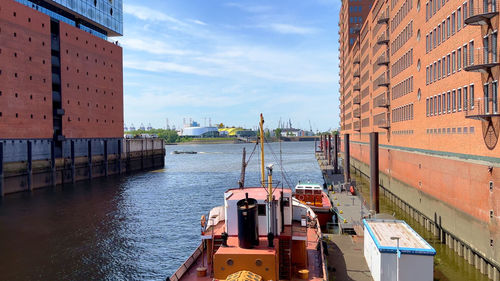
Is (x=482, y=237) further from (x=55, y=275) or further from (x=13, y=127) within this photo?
(x=13, y=127)

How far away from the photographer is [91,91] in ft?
297

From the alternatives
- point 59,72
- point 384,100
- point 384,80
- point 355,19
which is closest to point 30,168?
point 59,72

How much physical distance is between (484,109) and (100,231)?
3834 centimetres

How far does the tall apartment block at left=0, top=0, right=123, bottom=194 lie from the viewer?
6638 cm

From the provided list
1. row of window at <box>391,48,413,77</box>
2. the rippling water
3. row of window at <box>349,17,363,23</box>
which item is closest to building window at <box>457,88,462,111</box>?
row of window at <box>391,48,413,77</box>

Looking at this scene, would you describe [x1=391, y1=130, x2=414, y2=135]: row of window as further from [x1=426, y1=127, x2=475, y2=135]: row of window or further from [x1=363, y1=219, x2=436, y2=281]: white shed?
[x1=363, y1=219, x2=436, y2=281]: white shed

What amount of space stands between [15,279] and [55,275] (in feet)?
8.90

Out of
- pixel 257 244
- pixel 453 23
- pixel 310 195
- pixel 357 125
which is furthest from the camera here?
pixel 357 125

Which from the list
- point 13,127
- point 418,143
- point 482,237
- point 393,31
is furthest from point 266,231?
point 13,127

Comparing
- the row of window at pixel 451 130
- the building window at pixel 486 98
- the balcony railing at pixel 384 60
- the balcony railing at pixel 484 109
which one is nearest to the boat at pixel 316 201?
the row of window at pixel 451 130

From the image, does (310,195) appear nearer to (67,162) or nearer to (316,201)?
(316,201)

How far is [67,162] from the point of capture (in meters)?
81.7

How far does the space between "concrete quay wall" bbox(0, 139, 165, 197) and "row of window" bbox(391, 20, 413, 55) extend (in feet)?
213

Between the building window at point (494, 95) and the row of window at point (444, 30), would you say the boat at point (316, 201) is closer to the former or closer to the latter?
the building window at point (494, 95)
